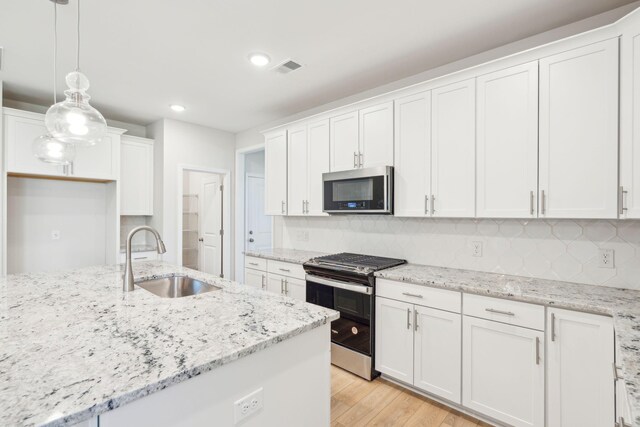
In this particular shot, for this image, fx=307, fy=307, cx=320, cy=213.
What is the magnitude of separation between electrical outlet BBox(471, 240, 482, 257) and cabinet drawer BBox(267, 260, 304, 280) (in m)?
1.53

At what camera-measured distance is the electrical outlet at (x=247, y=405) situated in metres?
1.05

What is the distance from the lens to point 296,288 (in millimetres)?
3066

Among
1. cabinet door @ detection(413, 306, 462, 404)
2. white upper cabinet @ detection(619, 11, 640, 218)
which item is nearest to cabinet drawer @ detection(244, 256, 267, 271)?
cabinet door @ detection(413, 306, 462, 404)

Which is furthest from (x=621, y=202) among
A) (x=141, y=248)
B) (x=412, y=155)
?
(x=141, y=248)

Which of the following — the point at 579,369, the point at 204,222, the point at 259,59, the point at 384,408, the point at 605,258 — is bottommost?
the point at 384,408

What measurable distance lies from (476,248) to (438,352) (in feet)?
2.86

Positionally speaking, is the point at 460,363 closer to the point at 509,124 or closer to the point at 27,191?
the point at 509,124

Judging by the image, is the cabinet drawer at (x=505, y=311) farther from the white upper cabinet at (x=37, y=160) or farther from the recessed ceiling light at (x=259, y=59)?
the white upper cabinet at (x=37, y=160)

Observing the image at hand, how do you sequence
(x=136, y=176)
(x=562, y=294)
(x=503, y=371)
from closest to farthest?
(x=562, y=294) < (x=503, y=371) < (x=136, y=176)

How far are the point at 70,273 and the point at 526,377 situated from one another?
3101 mm

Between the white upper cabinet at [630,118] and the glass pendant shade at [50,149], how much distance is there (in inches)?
139

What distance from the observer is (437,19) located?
204 centimetres

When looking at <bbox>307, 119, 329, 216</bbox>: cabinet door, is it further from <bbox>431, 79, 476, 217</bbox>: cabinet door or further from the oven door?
<bbox>431, 79, 476, 217</bbox>: cabinet door

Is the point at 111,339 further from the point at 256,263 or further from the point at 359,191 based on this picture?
the point at 256,263
